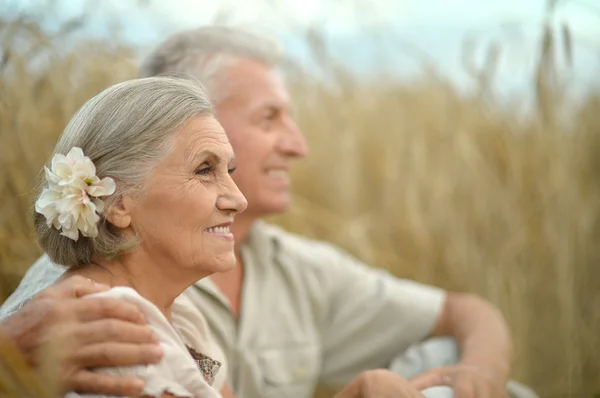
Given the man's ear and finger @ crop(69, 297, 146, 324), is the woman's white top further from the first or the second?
the man's ear

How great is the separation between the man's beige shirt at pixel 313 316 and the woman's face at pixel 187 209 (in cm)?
87

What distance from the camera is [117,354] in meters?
1.50

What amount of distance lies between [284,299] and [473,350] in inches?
26.1

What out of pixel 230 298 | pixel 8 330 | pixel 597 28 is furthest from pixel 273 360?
pixel 597 28

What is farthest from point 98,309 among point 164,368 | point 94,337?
point 164,368

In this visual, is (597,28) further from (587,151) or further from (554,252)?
(554,252)

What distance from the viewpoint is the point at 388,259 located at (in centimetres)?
383

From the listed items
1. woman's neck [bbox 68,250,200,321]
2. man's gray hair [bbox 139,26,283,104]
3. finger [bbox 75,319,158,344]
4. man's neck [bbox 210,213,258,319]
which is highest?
man's gray hair [bbox 139,26,283,104]

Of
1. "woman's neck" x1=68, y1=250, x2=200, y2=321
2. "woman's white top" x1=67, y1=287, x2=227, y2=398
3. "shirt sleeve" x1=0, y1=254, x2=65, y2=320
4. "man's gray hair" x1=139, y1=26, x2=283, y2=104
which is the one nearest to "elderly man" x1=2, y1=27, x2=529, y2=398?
"man's gray hair" x1=139, y1=26, x2=283, y2=104

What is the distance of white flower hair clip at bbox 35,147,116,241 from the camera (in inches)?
62.2

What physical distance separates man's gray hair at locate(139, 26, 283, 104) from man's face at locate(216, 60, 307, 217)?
1.3 inches


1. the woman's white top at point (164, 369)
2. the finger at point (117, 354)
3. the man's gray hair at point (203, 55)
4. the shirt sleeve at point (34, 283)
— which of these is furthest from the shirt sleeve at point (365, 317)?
the finger at point (117, 354)

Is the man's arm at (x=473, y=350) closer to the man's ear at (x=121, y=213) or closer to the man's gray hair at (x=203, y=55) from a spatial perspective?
the man's ear at (x=121, y=213)

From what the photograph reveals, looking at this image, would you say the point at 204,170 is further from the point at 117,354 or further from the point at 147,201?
the point at 117,354
